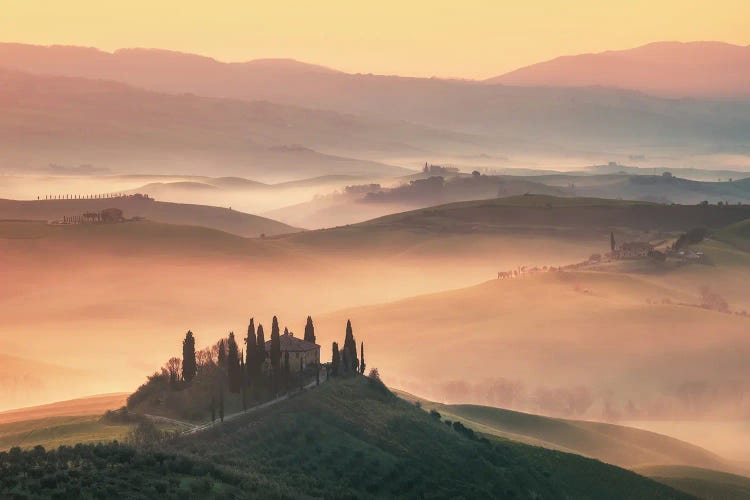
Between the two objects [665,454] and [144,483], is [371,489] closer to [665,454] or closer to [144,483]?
[144,483]

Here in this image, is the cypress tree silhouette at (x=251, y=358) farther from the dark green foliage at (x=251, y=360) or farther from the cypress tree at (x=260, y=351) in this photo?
the cypress tree at (x=260, y=351)

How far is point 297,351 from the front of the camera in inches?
5059

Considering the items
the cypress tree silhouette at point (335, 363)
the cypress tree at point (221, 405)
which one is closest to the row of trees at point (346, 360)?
the cypress tree silhouette at point (335, 363)

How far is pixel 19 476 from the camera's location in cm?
7850

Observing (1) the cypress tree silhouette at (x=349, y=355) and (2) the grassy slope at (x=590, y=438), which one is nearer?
(1) the cypress tree silhouette at (x=349, y=355)

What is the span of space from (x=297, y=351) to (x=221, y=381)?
471 inches

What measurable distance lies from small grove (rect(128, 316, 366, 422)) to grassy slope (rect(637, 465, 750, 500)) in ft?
151

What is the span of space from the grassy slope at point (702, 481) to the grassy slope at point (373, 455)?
8.57m

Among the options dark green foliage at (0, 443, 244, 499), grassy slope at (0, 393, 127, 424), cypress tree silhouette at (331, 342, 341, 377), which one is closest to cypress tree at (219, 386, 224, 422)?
grassy slope at (0, 393, 127, 424)

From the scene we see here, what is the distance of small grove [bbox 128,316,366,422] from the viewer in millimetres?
113500

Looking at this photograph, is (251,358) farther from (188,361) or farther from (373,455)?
(373,455)

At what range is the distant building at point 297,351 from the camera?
12750 cm

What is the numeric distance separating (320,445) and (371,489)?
6.21m

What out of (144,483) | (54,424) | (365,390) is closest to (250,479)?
(144,483)
